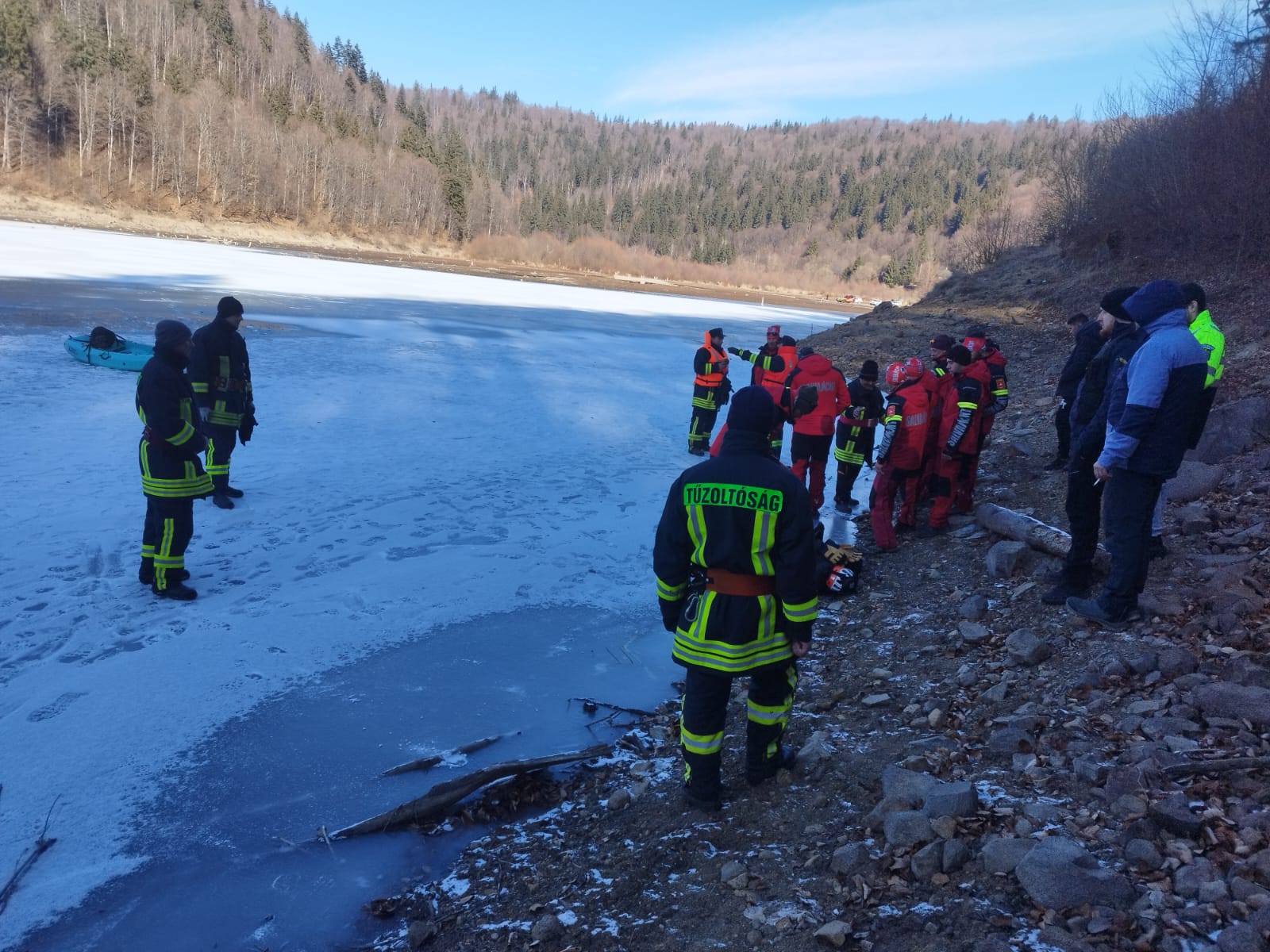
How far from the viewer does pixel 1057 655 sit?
450cm

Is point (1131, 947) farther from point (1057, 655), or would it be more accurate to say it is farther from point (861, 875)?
point (1057, 655)

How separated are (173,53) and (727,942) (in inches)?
3480

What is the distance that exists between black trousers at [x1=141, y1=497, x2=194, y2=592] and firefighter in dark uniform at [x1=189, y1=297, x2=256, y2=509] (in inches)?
64.7

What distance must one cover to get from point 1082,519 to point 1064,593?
1.51 feet

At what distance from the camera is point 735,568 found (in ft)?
10.9

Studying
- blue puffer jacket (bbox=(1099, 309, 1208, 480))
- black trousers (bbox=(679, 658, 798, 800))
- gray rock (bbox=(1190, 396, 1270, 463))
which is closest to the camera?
black trousers (bbox=(679, 658, 798, 800))

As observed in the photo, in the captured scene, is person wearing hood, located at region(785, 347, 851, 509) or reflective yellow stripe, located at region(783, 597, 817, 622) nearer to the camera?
reflective yellow stripe, located at region(783, 597, 817, 622)

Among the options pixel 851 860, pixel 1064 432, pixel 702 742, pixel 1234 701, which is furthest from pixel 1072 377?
pixel 851 860

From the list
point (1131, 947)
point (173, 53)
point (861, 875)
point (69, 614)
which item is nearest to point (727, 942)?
point (861, 875)

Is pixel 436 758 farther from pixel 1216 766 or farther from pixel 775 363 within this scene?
pixel 775 363

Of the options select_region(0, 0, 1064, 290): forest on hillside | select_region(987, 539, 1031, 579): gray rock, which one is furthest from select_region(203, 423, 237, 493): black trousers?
select_region(0, 0, 1064, 290): forest on hillside

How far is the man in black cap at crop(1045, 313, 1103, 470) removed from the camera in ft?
25.2

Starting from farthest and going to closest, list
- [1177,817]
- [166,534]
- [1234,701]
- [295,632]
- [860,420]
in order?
1. [860,420]
2. [166,534]
3. [295,632]
4. [1234,701]
5. [1177,817]

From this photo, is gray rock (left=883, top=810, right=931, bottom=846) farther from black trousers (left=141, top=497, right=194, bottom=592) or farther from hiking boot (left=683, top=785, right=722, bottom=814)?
black trousers (left=141, top=497, right=194, bottom=592)
